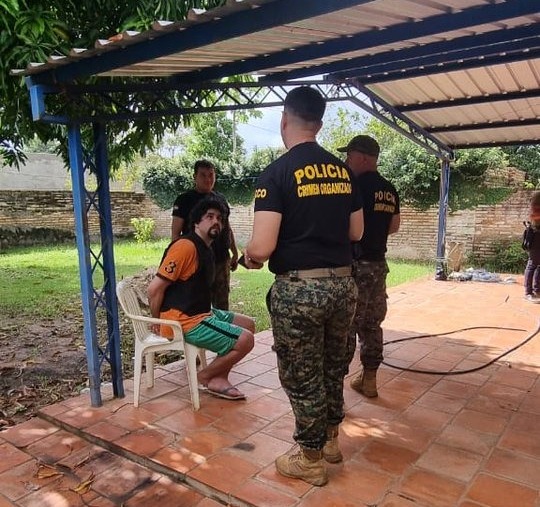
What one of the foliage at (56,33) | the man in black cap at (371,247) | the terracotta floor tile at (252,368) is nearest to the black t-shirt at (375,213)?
the man in black cap at (371,247)

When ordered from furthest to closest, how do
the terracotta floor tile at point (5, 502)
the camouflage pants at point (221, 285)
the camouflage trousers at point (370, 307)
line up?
the camouflage pants at point (221, 285), the camouflage trousers at point (370, 307), the terracotta floor tile at point (5, 502)

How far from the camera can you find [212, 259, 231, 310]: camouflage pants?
4.02 metres

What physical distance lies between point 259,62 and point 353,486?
270 cm

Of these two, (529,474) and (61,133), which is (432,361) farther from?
(61,133)

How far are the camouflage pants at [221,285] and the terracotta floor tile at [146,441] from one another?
1376mm

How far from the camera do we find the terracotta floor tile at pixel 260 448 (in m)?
2.58

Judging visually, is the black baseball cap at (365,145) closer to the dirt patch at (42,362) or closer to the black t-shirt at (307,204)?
the black t-shirt at (307,204)

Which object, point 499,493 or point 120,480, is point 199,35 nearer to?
point 120,480

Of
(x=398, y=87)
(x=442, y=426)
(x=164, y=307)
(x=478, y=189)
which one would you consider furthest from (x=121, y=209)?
(x=442, y=426)

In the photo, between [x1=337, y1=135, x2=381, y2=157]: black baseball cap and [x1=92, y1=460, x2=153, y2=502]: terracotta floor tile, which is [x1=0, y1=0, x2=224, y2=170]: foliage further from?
[x1=92, y1=460, x2=153, y2=502]: terracotta floor tile

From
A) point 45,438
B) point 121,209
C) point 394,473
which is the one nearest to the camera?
point 394,473

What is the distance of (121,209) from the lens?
15.8 m

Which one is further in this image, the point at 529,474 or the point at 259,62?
the point at 259,62

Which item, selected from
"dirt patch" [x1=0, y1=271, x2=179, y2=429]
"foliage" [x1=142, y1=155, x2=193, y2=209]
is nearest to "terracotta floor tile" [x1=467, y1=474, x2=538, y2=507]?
"dirt patch" [x1=0, y1=271, x2=179, y2=429]
